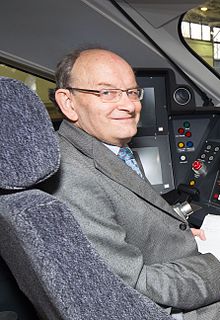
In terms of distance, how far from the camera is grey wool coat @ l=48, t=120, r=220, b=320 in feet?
2.96

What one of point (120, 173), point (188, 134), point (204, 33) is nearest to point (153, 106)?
point (188, 134)

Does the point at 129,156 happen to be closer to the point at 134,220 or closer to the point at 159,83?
the point at 134,220

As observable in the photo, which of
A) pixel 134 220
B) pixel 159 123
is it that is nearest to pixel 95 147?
pixel 134 220

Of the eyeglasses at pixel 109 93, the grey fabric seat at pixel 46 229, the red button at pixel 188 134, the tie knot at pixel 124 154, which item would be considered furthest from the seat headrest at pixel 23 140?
the red button at pixel 188 134

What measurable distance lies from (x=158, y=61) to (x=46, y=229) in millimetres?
2303

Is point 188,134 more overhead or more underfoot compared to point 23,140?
more underfoot

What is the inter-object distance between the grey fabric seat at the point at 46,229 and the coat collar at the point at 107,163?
0.36 meters

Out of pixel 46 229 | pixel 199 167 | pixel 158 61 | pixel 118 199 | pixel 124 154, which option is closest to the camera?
pixel 46 229

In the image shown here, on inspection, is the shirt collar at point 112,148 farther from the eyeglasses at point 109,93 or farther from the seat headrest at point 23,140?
the seat headrest at point 23,140

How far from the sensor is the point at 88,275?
659 millimetres

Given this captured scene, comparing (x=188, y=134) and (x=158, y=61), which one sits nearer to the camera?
(x=188, y=134)

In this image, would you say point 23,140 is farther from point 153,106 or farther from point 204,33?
→ point 204,33

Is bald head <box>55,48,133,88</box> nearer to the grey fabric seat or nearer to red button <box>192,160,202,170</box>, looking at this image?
the grey fabric seat

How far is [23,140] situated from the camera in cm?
68
